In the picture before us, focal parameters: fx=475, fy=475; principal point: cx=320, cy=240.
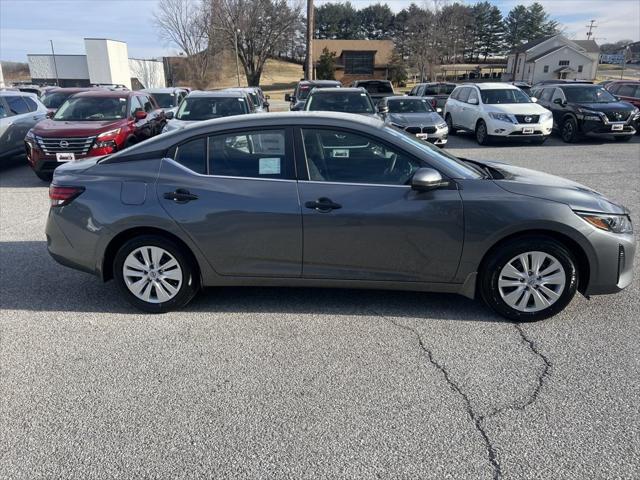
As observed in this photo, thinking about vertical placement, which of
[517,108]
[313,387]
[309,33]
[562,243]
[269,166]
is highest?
[309,33]

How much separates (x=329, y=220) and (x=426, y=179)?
788mm

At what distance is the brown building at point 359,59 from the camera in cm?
6141

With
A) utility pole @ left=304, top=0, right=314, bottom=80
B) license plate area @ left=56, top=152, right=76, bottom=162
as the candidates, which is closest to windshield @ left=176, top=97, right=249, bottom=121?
license plate area @ left=56, top=152, right=76, bottom=162

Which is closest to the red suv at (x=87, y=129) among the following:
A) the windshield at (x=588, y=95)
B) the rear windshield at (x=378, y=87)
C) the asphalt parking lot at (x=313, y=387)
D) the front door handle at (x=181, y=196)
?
the asphalt parking lot at (x=313, y=387)

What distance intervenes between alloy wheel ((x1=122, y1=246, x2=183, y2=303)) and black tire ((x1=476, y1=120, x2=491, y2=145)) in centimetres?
1261

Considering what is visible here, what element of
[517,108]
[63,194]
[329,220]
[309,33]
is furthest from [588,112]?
[309,33]

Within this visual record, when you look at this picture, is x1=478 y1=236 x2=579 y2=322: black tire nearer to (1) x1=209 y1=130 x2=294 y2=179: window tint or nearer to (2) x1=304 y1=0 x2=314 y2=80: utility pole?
(1) x1=209 y1=130 x2=294 y2=179: window tint

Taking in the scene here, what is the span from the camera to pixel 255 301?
423 centimetres

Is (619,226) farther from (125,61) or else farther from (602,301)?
(125,61)

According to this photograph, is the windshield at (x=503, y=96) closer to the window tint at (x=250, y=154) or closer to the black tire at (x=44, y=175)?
the black tire at (x=44, y=175)

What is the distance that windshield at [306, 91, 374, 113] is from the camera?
39.2ft

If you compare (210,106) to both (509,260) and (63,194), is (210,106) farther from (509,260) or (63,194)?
(509,260)

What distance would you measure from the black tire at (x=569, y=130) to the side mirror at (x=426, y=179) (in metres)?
13.4

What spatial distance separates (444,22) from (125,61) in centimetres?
3559
